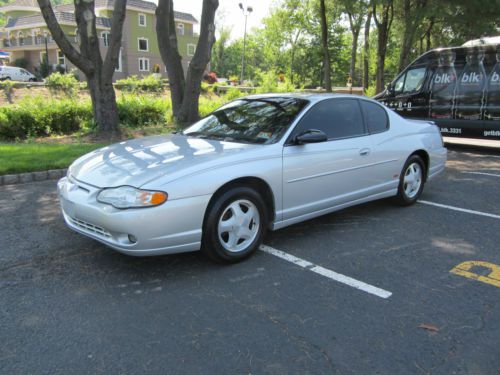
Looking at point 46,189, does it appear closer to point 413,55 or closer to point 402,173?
point 402,173

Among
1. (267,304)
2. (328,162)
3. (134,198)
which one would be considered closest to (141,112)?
(328,162)

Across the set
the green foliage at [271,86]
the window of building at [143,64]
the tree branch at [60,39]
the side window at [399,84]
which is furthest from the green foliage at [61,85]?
the window of building at [143,64]

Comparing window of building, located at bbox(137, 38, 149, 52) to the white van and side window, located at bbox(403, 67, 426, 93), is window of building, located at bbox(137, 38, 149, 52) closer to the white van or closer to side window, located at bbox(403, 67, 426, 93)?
the white van

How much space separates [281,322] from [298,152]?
6.27 ft

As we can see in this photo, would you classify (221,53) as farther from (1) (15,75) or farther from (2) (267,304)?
(2) (267,304)

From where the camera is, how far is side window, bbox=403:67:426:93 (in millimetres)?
12045

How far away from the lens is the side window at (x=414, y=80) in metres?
12.0

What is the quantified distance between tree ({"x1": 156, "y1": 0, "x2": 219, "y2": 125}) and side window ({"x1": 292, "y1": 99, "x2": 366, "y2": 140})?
8.09 metres

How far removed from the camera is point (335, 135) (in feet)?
16.6

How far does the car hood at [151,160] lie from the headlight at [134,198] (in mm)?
68

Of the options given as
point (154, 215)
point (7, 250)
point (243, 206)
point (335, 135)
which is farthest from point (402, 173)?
point (7, 250)

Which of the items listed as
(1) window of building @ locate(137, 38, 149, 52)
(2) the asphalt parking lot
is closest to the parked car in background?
(2) the asphalt parking lot

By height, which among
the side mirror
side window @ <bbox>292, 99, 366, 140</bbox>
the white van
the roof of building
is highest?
the roof of building

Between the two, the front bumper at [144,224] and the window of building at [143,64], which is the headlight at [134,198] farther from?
the window of building at [143,64]
